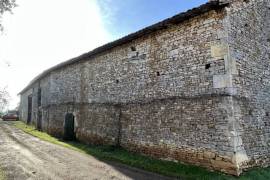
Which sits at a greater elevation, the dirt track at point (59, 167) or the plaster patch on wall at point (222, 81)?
the plaster patch on wall at point (222, 81)

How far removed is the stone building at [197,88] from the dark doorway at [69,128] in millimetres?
3885

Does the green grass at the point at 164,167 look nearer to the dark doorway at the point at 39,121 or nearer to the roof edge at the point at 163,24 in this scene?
the roof edge at the point at 163,24

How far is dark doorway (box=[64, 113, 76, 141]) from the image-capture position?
54.8 feet

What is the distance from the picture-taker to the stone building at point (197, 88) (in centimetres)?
821

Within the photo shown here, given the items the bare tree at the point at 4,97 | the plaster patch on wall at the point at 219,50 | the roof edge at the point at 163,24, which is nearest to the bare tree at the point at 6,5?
the roof edge at the point at 163,24

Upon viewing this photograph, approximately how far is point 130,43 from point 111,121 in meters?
3.84

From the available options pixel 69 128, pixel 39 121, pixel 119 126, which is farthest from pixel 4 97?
pixel 119 126

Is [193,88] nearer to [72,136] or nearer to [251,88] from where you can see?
[251,88]

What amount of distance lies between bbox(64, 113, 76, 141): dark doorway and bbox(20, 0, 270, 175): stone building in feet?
12.7

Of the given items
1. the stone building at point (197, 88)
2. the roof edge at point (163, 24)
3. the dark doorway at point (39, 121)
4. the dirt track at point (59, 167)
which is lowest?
the dirt track at point (59, 167)

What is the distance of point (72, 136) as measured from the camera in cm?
1670

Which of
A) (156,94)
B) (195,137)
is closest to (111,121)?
(156,94)

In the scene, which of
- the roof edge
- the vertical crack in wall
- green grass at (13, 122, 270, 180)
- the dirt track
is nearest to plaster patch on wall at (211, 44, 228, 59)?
the roof edge

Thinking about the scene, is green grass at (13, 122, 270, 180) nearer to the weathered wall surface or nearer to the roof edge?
the weathered wall surface
